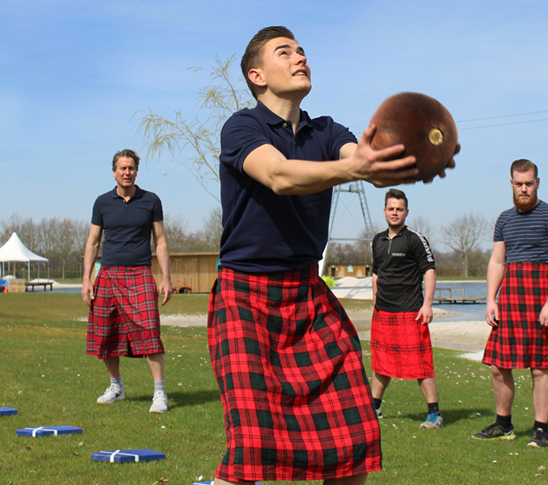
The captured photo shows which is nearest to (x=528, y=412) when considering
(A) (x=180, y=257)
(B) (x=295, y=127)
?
(B) (x=295, y=127)

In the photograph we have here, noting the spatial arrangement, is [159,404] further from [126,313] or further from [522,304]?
[522,304]

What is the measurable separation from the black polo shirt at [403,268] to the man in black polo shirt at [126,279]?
2.37 meters

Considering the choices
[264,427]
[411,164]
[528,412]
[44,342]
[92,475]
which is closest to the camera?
[411,164]

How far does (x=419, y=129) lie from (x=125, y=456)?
11.5 feet

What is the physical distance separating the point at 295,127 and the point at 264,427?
145 cm

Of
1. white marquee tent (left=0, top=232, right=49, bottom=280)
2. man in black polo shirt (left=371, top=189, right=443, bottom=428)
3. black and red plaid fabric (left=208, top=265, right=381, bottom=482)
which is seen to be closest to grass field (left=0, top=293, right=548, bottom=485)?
man in black polo shirt (left=371, top=189, right=443, bottom=428)

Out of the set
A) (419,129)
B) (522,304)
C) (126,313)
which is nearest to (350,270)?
(126,313)

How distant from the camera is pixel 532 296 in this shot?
19.2ft

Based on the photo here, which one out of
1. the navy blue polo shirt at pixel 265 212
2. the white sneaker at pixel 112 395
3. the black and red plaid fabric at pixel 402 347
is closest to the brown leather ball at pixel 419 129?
the navy blue polo shirt at pixel 265 212

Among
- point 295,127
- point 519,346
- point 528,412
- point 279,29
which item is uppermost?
point 279,29

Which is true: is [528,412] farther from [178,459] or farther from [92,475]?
[92,475]

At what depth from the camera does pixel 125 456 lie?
4.68 m

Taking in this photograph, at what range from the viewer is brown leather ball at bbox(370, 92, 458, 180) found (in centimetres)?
229

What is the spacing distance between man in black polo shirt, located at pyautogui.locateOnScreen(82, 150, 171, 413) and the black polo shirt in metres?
2.37
